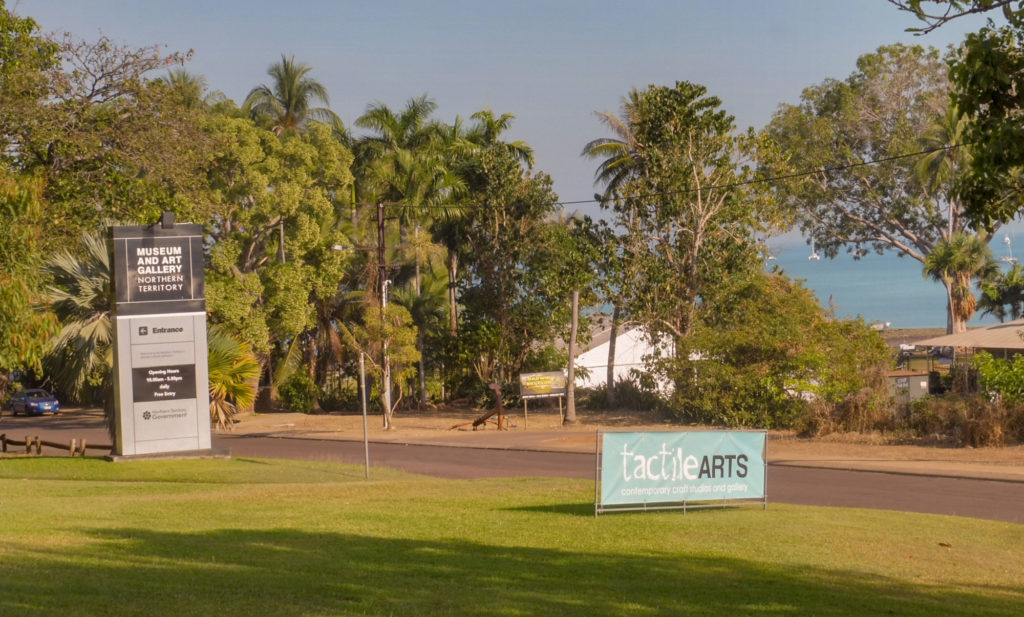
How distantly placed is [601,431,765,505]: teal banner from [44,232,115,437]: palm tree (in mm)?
17665

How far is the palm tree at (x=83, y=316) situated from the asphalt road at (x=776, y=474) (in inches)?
178

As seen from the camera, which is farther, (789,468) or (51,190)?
(51,190)

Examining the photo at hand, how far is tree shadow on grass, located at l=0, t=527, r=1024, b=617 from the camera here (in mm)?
8281

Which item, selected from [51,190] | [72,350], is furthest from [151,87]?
[72,350]

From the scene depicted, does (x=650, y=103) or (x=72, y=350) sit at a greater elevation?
(x=650, y=103)

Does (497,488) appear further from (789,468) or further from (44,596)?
(44,596)

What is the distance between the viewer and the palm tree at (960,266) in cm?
4497

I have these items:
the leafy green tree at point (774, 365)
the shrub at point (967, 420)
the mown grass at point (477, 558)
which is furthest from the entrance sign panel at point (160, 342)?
the shrub at point (967, 420)

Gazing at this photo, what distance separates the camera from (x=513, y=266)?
4694cm

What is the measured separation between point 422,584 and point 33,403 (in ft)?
163

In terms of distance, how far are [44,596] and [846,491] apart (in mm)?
15161

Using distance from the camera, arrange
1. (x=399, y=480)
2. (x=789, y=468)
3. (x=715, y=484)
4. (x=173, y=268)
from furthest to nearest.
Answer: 1. (x=173, y=268)
2. (x=789, y=468)
3. (x=399, y=480)
4. (x=715, y=484)

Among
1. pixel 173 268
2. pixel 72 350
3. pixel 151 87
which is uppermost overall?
pixel 151 87

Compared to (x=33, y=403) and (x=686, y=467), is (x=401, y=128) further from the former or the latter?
(x=686, y=467)
